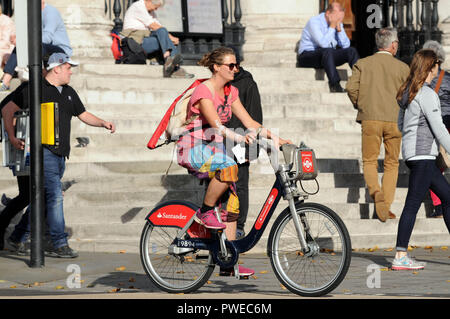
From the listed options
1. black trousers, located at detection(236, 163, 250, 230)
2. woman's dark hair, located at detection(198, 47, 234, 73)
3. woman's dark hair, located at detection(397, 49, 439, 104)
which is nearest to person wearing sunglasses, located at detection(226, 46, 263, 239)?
black trousers, located at detection(236, 163, 250, 230)

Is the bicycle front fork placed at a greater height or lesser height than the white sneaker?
greater

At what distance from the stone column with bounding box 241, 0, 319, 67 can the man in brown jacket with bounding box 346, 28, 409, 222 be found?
631 centimetres

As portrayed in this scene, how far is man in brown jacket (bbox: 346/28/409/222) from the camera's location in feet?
37.7

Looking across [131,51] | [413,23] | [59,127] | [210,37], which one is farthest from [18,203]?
[413,23]

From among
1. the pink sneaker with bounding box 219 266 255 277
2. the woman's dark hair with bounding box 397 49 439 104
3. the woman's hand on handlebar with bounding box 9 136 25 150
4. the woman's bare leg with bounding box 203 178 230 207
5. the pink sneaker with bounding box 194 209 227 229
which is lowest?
the pink sneaker with bounding box 219 266 255 277

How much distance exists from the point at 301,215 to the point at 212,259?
0.80 meters

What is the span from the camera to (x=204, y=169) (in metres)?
7.88

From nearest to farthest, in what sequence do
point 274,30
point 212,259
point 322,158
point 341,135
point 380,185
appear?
point 212,259
point 380,185
point 322,158
point 341,135
point 274,30

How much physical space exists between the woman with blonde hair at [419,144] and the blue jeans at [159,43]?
6.88 m

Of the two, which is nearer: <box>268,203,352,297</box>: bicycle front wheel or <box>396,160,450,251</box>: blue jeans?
<box>268,203,352,297</box>: bicycle front wheel

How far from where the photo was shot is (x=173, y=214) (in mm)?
A: 8078

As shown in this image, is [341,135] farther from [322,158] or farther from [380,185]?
[380,185]

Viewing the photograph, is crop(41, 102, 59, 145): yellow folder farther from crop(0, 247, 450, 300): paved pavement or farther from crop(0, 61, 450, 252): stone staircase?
crop(0, 61, 450, 252): stone staircase

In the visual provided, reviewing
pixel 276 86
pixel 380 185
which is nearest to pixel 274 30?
pixel 276 86
